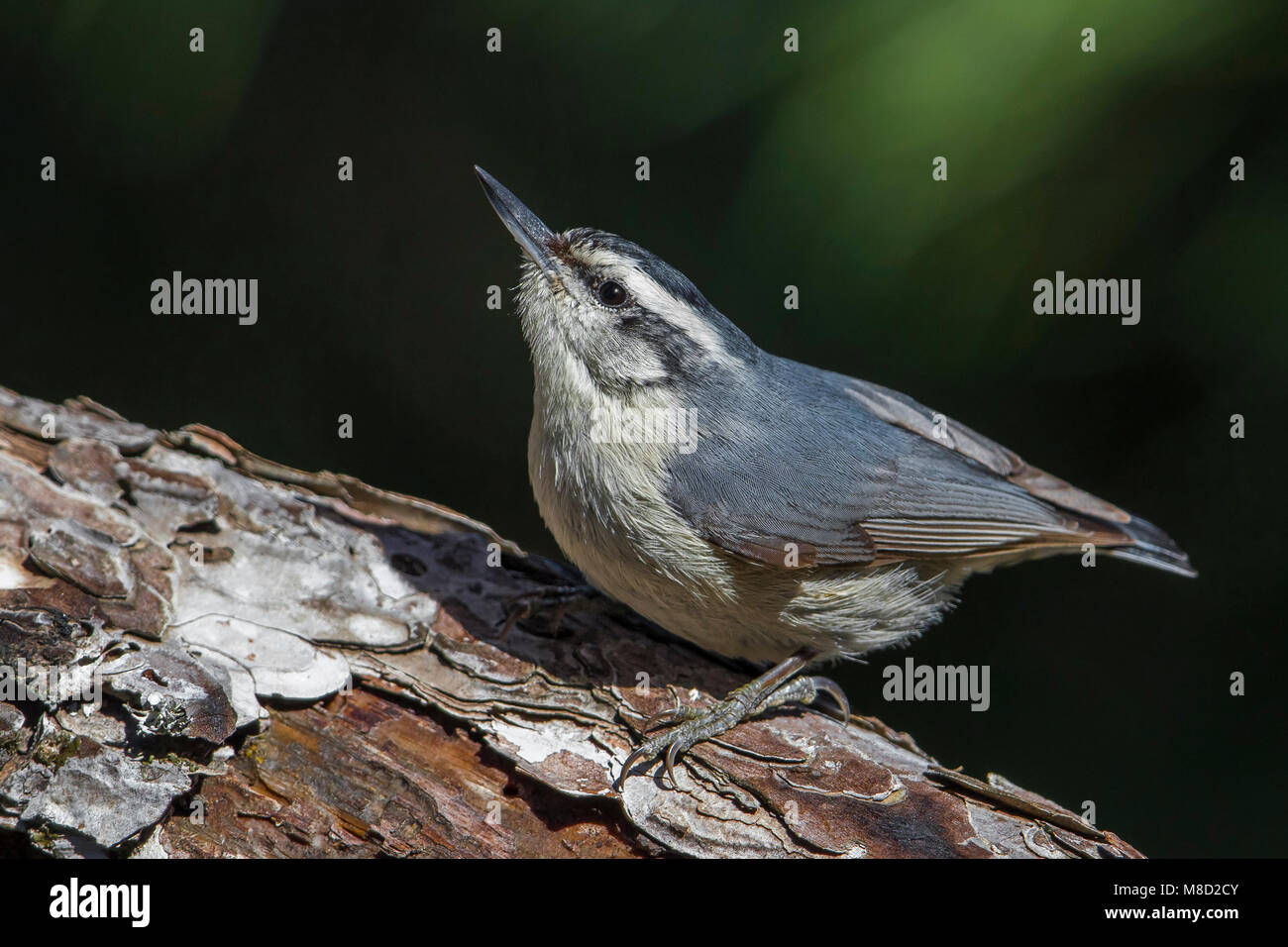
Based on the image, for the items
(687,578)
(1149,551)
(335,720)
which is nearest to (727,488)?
(687,578)

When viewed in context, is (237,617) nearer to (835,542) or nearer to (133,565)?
(133,565)

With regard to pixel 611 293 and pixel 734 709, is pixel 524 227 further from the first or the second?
pixel 734 709

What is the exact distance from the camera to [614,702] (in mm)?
2857

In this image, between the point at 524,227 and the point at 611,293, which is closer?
the point at 611,293

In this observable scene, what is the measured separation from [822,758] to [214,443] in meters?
2.19

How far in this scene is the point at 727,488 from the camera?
9.79 ft

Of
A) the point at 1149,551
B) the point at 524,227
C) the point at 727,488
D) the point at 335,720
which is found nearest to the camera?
the point at 335,720

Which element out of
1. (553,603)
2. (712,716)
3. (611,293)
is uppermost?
(611,293)

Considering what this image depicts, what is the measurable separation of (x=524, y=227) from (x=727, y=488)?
107 cm

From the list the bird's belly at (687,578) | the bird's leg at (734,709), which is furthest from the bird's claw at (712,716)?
the bird's belly at (687,578)

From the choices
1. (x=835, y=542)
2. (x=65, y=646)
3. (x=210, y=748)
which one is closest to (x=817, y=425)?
(x=835, y=542)

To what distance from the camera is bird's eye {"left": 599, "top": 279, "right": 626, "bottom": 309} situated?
3109mm

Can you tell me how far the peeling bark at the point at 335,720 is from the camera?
8.00 ft

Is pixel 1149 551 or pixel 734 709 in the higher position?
pixel 1149 551
